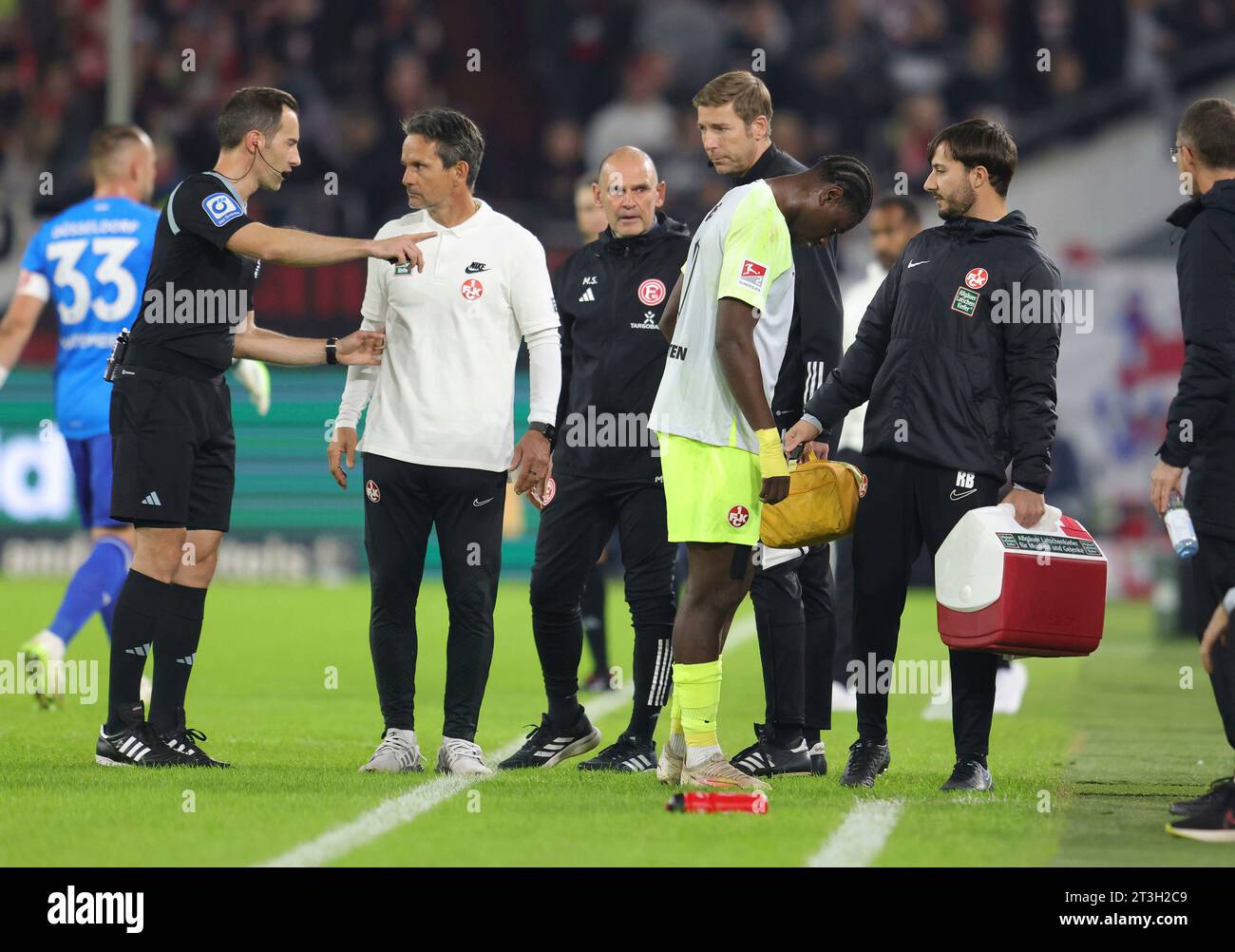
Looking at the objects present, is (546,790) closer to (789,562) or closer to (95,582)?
(789,562)

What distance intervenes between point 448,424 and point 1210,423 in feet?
8.52

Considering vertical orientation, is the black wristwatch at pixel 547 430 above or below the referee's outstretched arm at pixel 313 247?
below

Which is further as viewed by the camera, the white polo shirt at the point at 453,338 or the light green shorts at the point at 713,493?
the white polo shirt at the point at 453,338

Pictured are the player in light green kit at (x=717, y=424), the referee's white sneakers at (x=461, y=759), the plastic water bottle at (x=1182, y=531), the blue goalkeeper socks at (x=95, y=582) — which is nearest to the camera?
the plastic water bottle at (x=1182, y=531)

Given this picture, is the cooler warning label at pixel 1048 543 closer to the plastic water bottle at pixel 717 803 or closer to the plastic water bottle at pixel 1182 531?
the plastic water bottle at pixel 1182 531

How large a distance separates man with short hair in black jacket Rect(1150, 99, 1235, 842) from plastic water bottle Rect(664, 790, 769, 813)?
124 centimetres

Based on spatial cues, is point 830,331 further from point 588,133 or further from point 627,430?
point 588,133

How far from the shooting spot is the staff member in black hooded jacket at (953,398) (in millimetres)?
6090

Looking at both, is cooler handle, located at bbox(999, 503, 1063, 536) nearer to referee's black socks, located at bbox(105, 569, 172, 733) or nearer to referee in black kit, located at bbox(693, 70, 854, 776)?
referee in black kit, located at bbox(693, 70, 854, 776)

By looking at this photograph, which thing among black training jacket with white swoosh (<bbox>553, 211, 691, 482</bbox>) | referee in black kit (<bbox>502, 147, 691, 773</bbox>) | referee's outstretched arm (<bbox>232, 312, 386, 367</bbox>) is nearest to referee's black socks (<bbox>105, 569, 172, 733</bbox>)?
referee's outstretched arm (<bbox>232, 312, 386, 367</bbox>)

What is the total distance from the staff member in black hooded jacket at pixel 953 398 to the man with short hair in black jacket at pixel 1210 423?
0.53 metres

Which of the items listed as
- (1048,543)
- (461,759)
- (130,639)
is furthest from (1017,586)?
(130,639)

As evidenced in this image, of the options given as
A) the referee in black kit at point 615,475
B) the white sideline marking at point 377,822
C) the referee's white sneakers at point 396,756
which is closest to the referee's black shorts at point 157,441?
the referee's white sneakers at point 396,756
